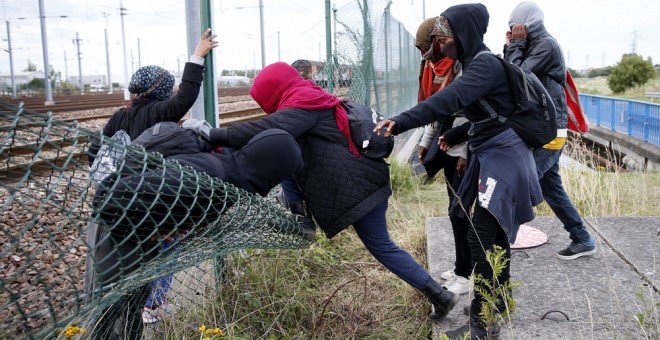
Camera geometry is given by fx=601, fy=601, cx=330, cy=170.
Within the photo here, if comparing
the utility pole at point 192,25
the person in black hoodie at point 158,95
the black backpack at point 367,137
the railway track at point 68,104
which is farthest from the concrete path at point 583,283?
the railway track at point 68,104

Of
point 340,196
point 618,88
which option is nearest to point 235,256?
point 340,196

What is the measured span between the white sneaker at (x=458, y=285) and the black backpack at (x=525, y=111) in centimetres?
100

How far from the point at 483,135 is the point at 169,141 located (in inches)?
59.0

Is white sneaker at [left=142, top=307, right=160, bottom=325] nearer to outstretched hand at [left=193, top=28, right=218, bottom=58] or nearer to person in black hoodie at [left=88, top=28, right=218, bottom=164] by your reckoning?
person in black hoodie at [left=88, top=28, right=218, bottom=164]

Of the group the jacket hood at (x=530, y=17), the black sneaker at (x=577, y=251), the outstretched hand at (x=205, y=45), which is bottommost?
the black sneaker at (x=577, y=251)

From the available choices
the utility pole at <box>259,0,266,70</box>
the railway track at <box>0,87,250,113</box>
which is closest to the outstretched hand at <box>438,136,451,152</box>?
the railway track at <box>0,87,250,113</box>

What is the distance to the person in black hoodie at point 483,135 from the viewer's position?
278cm

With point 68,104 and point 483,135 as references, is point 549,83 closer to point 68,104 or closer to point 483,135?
point 483,135

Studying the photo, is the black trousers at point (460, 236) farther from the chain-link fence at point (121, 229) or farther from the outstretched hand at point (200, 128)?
the outstretched hand at point (200, 128)

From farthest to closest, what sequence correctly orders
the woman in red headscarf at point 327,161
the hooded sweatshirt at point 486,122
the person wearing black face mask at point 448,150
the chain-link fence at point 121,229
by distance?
the person wearing black face mask at point 448,150, the woman in red headscarf at point 327,161, the hooded sweatshirt at point 486,122, the chain-link fence at point 121,229

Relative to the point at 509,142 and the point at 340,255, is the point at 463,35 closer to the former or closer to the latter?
the point at 509,142

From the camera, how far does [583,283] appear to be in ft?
11.6

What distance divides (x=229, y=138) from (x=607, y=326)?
6.57 feet

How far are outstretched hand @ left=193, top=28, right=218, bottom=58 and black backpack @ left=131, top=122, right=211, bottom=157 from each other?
97cm
